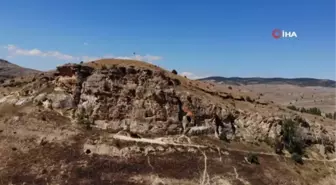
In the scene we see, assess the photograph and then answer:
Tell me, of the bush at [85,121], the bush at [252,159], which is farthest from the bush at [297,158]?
the bush at [85,121]

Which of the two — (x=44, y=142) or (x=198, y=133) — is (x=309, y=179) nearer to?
(x=198, y=133)

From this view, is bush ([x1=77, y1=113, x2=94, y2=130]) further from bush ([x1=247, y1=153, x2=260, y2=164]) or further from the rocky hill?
bush ([x1=247, y1=153, x2=260, y2=164])

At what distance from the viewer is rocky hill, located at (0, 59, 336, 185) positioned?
180ft

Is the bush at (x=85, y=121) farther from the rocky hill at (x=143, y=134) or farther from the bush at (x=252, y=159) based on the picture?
the bush at (x=252, y=159)

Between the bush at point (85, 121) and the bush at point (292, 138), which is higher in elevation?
the bush at point (85, 121)

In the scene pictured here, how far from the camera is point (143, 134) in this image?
64062mm

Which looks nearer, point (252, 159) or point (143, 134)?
point (252, 159)

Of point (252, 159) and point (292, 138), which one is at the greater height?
point (292, 138)

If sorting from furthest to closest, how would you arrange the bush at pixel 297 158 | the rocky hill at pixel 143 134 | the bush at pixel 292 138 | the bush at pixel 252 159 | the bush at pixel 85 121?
the bush at pixel 292 138, the bush at pixel 297 158, the bush at pixel 85 121, the bush at pixel 252 159, the rocky hill at pixel 143 134

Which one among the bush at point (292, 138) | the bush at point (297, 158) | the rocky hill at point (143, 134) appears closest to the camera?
the rocky hill at point (143, 134)

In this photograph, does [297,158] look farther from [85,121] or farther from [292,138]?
[85,121]

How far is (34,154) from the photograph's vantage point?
55.9 m

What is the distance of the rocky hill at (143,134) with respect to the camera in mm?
54844

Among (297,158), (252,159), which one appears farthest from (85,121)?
(297,158)
